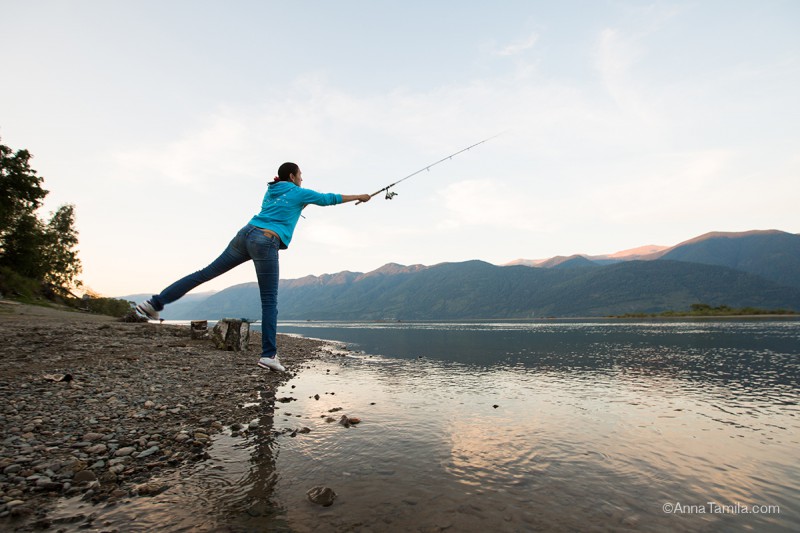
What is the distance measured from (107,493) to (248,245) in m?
4.93

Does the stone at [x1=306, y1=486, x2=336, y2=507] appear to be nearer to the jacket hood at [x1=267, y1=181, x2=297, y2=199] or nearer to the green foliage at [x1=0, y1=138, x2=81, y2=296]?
the jacket hood at [x1=267, y1=181, x2=297, y2=199]

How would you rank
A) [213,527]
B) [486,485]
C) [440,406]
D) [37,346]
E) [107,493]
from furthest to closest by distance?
[37,346] → [440,406] → [486,485] → [107,493] → [213,527]

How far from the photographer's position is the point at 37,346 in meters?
13.2

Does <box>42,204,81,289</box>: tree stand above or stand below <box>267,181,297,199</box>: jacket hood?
above

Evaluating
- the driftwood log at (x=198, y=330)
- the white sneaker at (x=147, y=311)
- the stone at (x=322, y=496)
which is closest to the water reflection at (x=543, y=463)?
the stone at (x=322, y=496)

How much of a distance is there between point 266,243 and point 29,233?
6268cm

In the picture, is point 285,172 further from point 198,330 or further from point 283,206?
point 198,330

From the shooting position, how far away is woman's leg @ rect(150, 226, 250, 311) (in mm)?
8242

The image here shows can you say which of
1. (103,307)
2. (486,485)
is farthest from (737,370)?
(103,307)

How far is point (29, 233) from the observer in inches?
1957

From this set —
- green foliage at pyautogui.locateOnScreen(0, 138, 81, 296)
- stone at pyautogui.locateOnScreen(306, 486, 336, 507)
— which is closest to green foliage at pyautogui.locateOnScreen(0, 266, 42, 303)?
green foliage at pyautogui.locateOnScreen(0, 138, 81, 296)

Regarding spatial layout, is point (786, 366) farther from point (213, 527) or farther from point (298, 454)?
point (213, 527)

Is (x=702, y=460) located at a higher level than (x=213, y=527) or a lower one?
lower

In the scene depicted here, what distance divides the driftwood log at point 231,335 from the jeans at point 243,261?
41.7 feet
